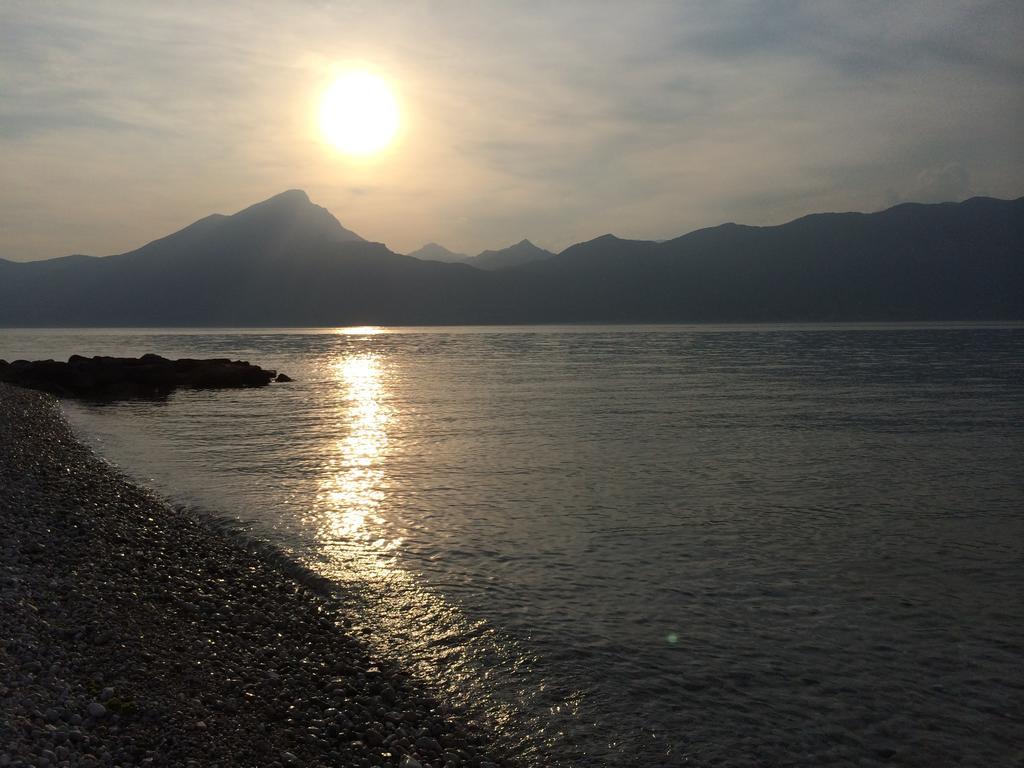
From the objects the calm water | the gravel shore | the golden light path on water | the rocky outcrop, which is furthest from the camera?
the rocky outcrop

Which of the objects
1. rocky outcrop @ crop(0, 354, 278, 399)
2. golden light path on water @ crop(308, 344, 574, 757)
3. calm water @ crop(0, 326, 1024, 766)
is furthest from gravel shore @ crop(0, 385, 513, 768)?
rocky outcrop @ crop(0, 354, 278, 399)

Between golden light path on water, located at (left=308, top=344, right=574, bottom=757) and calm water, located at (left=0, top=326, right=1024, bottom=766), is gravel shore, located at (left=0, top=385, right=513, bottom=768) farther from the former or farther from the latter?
calm water, located at (left=0, top=326, right=1024, bottom=766)

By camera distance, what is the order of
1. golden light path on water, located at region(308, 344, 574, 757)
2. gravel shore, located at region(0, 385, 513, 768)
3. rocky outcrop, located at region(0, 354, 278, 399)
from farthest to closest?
rocky outcrop, located at region(0, 354, 278, 399) → golden light path on water, located at region(308, 344, 574, 757) → gravel shore, located at region(0, 385, 513, 768)

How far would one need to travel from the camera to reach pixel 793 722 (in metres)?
8.41

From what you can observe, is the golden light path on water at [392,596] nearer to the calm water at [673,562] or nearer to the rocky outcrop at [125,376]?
the calm water at [673,562]

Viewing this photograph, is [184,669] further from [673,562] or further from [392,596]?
[673,562]

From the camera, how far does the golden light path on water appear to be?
9547mm

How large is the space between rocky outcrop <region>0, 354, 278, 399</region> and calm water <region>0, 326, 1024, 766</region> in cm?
2179

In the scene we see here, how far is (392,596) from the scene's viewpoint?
40.1ft

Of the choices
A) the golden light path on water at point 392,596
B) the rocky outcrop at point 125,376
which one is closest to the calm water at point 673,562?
the golden light path on water at point 392,596

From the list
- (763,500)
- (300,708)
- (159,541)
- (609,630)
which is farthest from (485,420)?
(300,708)

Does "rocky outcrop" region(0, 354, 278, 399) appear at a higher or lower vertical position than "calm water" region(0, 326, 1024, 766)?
higher

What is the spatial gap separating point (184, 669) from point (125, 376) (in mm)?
51866

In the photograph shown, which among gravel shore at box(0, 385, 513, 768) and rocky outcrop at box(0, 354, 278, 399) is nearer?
gravel shore at box(0, 385, 513, 768)
